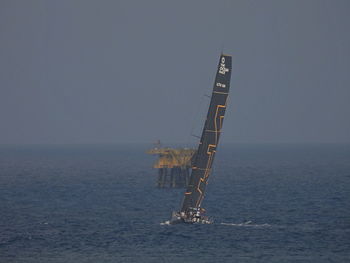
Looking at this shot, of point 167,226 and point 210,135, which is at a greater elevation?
point 210,135

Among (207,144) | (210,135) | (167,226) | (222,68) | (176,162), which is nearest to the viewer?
(222,68)

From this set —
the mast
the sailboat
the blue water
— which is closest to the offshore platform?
the blue water

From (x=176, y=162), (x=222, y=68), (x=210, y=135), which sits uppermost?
(x=222, y=68)

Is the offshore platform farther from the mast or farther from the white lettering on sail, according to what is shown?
the white lettering on sail

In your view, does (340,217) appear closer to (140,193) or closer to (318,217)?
(318,217)

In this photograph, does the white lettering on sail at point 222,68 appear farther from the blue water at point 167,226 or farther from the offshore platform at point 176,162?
the offshore platform at point 176,162

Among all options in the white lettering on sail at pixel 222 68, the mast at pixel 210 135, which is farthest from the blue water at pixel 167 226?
the white lettering on sail at pixel 222 68

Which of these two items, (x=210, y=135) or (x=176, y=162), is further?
(x=176, y=162)

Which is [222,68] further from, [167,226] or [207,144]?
[167,226]

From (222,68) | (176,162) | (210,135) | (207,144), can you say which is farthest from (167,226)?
(176,162)
